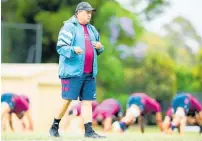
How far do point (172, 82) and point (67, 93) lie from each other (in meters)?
10.5

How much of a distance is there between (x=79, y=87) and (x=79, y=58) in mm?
167

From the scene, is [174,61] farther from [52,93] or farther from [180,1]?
[52,93]

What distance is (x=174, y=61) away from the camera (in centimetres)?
1585

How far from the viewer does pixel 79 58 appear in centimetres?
400

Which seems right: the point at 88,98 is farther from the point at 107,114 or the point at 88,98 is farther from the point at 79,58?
the point at 107,114

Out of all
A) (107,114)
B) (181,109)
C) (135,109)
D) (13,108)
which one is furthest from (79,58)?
(107,114)

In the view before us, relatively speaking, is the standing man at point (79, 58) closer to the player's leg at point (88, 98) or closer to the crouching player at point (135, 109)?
the player's leg at point (88, 98)

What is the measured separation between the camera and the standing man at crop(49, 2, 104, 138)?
157 inches

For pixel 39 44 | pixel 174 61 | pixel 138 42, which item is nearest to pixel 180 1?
pixel 39 44

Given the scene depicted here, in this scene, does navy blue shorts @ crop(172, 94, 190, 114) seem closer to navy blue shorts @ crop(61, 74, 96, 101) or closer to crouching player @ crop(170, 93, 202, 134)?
crouching player @ crop(170, 93, 202, 134)

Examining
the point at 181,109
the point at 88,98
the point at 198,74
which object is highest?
the point at 198,74

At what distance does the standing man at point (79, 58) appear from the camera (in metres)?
4.00

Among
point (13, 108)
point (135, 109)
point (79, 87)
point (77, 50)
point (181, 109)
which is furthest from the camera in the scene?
point (135, 109)

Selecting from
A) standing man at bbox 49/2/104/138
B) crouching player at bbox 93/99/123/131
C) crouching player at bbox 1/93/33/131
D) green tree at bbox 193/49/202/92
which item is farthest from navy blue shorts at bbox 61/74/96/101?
green tree at bbox 193/49/202/92
